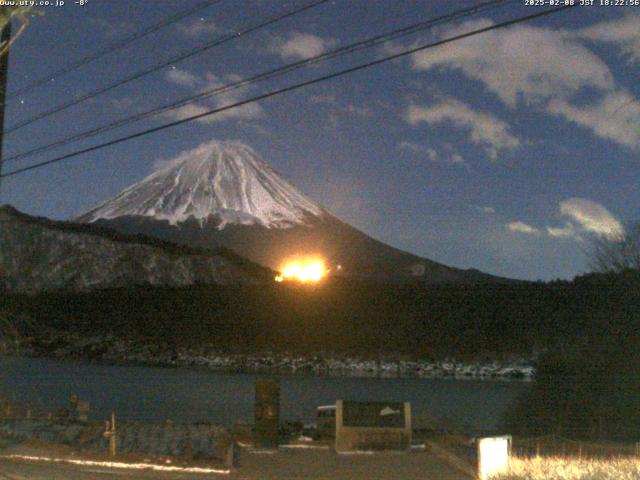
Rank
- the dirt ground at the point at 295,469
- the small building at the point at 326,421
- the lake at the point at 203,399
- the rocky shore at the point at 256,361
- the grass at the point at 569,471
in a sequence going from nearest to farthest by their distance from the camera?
the grass at the point at 569,471
the dirt ground at the point at 295,469
the small building at the point at 326,421
the lake at the point at 203,399
the rocky shore at the point at 256,361

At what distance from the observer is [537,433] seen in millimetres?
34156

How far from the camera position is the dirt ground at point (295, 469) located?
13.7 metres

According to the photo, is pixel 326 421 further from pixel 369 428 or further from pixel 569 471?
pixel 569 471

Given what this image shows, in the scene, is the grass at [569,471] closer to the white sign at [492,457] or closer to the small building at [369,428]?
the white sign at [492,457]

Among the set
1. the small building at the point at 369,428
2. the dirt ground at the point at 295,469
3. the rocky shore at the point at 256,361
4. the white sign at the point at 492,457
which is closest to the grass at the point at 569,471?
the white sign at the point at 492,457

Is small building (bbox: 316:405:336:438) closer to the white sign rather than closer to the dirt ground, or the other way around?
the dirt ground

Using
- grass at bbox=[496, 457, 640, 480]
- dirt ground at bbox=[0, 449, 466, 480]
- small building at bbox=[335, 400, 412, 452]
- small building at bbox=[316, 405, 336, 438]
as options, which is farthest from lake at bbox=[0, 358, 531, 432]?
grass at bbox=[496, 457, 640, 480]

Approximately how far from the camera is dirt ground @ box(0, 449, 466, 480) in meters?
13.7

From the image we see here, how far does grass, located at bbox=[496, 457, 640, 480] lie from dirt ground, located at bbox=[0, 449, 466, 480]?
7.63 feet

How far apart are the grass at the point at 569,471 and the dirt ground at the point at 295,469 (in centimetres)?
233

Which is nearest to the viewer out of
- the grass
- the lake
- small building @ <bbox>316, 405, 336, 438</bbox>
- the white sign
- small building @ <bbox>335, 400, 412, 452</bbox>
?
the grass

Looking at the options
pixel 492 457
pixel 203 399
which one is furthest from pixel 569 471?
pixel 203 399

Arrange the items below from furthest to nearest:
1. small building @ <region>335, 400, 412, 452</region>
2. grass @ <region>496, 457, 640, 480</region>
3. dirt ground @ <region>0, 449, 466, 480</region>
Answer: small building @ <region>335, 400, 412, 452</region>
dirt ground @ <region>0, 449, 466, 480</region>
grass @ <region>496, 457, 640, 480</region>

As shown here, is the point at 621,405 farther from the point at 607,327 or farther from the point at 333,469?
the point at 333,469
